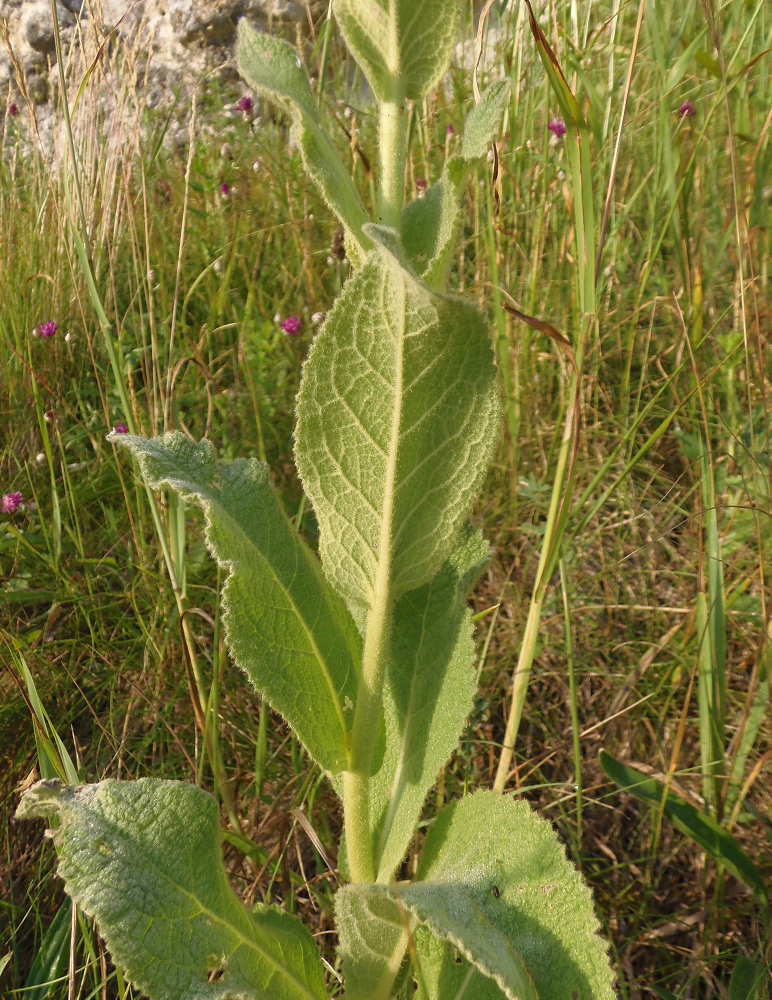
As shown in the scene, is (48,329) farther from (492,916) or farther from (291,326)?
(492,916)

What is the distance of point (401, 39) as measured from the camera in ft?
3.70

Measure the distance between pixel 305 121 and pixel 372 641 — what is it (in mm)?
712

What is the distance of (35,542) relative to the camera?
2.33 metres

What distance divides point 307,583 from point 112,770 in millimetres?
902

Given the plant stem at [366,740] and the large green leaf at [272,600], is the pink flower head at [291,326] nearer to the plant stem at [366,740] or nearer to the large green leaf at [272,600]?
the large green leaf at [272,600]

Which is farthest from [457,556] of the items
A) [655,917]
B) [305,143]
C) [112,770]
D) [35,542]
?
[35,542]

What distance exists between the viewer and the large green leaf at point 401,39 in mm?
1102

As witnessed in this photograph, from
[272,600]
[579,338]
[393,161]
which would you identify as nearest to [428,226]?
A: [393,161]

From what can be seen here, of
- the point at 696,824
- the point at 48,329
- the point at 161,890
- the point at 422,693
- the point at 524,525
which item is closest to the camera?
the point at 161,890

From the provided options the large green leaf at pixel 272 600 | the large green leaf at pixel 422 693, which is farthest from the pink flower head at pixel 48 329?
the large green leaf at pixel 422 693

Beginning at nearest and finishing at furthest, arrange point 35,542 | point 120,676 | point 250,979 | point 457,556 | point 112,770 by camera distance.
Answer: point 250,979 → point 457,556 → point 112,770 → point 120,676 → point 35,542

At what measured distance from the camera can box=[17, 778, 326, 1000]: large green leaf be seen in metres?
1.04

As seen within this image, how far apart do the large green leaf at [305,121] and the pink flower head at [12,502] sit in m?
1.50

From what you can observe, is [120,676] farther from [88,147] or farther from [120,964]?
[88,147]
